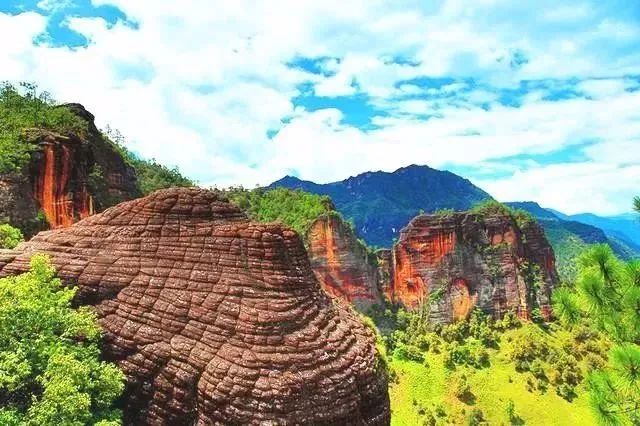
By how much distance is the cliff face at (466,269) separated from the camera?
241 feet

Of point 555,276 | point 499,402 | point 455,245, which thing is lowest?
point 499,402

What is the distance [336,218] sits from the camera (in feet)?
229

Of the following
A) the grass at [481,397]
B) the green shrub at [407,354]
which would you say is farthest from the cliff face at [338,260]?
the grass at [481,397]

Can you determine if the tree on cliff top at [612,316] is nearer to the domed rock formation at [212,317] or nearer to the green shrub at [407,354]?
the domed rock formation at [212,317]

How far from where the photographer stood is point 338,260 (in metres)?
69.2

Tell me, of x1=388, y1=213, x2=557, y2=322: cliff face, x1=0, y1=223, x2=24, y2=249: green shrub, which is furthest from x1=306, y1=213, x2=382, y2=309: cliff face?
x1=0, y1=223, x2=24, y2=249: green shrub

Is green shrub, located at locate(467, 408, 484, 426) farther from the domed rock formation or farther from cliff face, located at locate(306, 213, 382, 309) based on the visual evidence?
the domed rock formation

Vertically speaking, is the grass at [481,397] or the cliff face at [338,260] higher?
the cliff face at [338,260]

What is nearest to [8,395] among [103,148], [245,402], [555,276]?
[245,402]

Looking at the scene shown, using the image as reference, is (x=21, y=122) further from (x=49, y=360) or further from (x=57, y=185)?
(x=49, y=360)

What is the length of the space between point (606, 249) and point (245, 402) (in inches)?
348

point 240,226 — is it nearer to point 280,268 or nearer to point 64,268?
point 280,268

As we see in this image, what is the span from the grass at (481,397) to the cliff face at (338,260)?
10.5 meters

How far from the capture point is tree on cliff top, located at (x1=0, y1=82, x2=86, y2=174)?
122 ft
